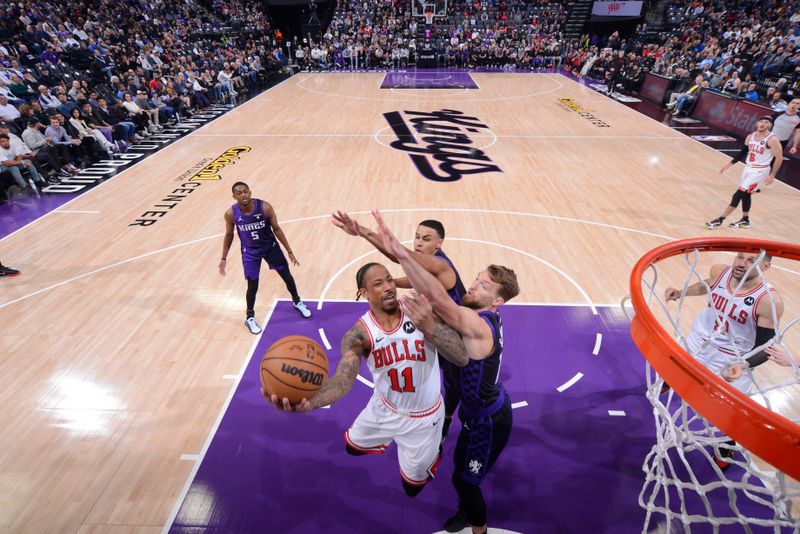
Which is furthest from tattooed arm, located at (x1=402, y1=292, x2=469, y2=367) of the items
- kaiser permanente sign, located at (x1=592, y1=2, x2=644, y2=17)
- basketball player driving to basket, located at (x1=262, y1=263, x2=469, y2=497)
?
kaiser permanente sign, located at (x1=592, y1=2, x2=644, y2=17)

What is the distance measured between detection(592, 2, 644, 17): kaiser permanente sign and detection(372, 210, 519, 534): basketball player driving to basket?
30967 mm

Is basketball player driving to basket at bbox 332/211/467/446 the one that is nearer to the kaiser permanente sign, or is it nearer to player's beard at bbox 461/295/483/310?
player's beard at bbox 461/295/483/310

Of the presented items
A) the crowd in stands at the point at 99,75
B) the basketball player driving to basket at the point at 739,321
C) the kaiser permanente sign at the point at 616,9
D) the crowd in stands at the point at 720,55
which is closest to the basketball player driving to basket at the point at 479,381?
the basketball player driving to basket at the point at 739,321

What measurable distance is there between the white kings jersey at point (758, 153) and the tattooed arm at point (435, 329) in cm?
681

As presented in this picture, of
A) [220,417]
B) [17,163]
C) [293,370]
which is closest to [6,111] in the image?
[17,163]

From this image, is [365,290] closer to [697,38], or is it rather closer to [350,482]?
[350,482]

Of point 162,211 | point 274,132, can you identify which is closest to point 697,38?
point 274,132

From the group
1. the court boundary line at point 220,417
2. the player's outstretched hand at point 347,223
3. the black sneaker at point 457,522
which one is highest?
the player's outstretched hand at point 347,223

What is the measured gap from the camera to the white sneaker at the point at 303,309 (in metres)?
5.23

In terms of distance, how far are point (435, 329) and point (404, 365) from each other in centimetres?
43

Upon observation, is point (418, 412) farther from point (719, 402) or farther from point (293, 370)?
point (719, 402)

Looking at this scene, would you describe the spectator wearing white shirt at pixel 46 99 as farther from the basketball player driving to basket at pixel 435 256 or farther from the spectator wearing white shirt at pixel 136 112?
the basketball player driving to basket at pixel 435 256

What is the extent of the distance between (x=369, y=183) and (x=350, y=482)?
6.63 meters

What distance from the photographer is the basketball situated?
8.04 feet
